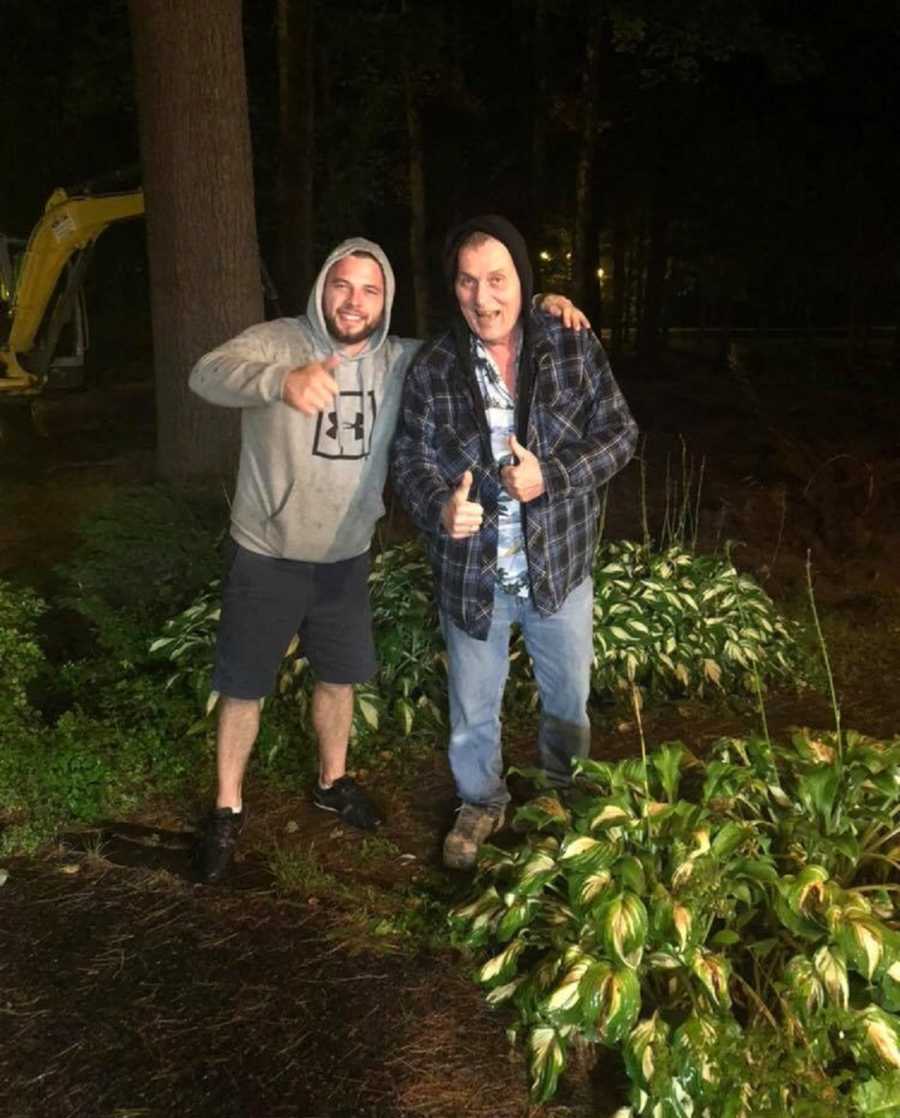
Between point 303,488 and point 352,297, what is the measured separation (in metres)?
0.59

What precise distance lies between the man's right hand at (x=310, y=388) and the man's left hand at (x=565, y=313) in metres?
0.77

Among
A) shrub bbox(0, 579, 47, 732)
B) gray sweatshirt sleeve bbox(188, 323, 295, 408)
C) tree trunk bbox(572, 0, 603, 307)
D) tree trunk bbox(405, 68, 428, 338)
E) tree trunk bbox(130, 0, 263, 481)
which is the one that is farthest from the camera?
tree trunk bbox(405, 68, 428, 338)

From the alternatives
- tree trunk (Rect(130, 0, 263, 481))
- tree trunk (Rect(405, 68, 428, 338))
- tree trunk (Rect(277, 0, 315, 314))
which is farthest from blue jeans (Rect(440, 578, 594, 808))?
tree trunk (Rect(405, 68, 428, 338))

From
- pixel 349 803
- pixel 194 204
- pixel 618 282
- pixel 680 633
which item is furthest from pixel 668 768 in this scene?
pixel 618 282

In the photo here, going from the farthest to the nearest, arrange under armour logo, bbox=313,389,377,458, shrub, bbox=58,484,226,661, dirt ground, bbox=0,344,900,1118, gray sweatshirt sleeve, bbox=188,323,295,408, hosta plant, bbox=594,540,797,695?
shrub, bbox=58,484,226,661 → hosta plant, bbox=594,540,797,695 → under armour logo, bbox=313,389,377,458 → gray sweatshirt sleeve, bbox=188,323,295,408 → dirt ground, bbox=0,344,900,1118

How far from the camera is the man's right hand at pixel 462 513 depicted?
3150 millimetres

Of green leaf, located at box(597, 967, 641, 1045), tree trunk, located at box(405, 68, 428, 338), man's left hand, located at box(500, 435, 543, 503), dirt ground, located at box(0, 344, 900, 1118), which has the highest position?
tree trunk, located at box(405, 68, 428, 338)

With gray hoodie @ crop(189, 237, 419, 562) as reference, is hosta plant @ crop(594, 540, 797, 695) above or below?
below

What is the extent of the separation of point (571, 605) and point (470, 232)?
1.15 m

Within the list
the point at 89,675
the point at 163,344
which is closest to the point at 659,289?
the point at 163,344

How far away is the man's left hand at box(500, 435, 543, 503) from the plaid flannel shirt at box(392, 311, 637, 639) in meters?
0.18

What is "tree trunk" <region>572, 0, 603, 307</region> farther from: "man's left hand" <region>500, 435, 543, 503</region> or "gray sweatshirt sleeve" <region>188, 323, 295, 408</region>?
"man's left hand" <region>500, 435, 543, 503</region>

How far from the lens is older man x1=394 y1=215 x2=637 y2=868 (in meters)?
3.35

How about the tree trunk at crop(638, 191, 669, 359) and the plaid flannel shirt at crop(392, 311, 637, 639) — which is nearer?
the plaid flannel shirt at crop(392, 311, 637, 639)
